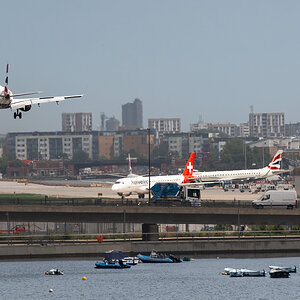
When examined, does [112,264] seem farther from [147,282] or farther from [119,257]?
[147,282]

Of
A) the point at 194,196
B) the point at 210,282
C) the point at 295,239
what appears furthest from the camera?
the point at 194,196

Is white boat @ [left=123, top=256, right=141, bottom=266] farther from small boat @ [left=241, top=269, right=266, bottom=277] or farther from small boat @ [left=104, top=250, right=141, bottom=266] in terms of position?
small boat @ [left=241, top=269, right=266, bottom=277]

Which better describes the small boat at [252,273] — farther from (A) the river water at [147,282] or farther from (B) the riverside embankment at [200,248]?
(B) the riverside embankment at [200,248]

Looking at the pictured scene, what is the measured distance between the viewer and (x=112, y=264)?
423 ft

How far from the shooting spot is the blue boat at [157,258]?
437ft

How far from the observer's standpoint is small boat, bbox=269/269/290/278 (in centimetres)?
11962

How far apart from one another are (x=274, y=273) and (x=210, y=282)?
8.16 meters

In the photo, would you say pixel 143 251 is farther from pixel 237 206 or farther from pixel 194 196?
pixel 194 196

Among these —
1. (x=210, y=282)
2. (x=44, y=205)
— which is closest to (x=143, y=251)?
(x=44, y=205)

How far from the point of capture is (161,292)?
110000 mm

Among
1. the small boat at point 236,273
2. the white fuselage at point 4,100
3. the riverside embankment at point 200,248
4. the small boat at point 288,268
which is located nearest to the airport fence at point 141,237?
the riverside embankment at point 200,248

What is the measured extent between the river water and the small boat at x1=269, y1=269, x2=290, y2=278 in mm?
531

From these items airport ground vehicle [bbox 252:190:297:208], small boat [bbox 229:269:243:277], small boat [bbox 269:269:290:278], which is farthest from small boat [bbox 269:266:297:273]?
airport ground vehicle [bbox 252:190:297:208]

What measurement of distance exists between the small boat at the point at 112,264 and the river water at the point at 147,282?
3.36ft
